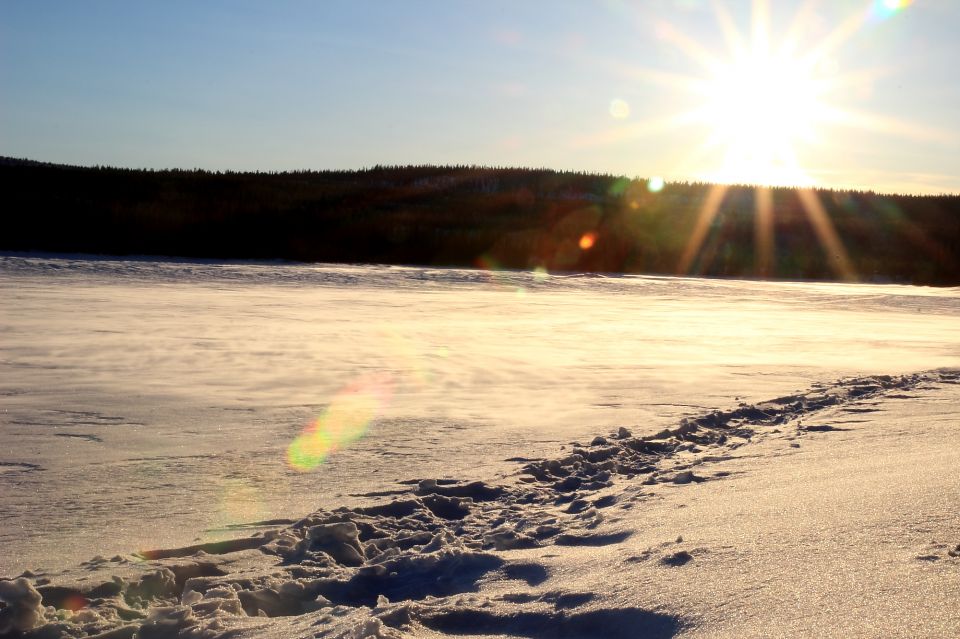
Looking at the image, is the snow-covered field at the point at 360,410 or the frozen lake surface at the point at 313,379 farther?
the frozen lake surface at the point at 313,379

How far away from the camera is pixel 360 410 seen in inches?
186

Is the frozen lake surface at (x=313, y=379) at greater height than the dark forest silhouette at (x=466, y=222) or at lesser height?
lesser

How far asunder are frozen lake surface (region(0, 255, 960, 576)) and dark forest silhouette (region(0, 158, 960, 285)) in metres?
8.35

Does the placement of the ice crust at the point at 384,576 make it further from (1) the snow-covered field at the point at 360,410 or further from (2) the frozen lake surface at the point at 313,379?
(2) the frozen lake surface at the point at 313,379

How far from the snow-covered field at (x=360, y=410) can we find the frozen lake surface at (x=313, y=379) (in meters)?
0.02

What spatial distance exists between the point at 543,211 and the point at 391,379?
78.5 ft

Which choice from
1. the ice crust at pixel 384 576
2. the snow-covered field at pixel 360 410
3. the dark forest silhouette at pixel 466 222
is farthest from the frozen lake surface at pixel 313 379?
the dark forest silhouette at pixel 466 222

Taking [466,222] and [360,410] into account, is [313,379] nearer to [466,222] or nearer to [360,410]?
[360,410]

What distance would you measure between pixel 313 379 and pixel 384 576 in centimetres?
333

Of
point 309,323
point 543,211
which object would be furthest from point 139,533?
point 543,211

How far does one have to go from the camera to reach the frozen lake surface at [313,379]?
3.18 meters

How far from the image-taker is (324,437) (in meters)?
4.12

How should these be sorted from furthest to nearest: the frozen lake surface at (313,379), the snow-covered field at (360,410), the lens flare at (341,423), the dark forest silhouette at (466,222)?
1. the dark forest silhouette at (466,222)
2. the lens flare at (341,423)
3. the frozen lake surface at (313,379)
4. the snow-covered field at (360,410)

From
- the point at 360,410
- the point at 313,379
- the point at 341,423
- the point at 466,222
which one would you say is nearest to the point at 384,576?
the point at 341,423
